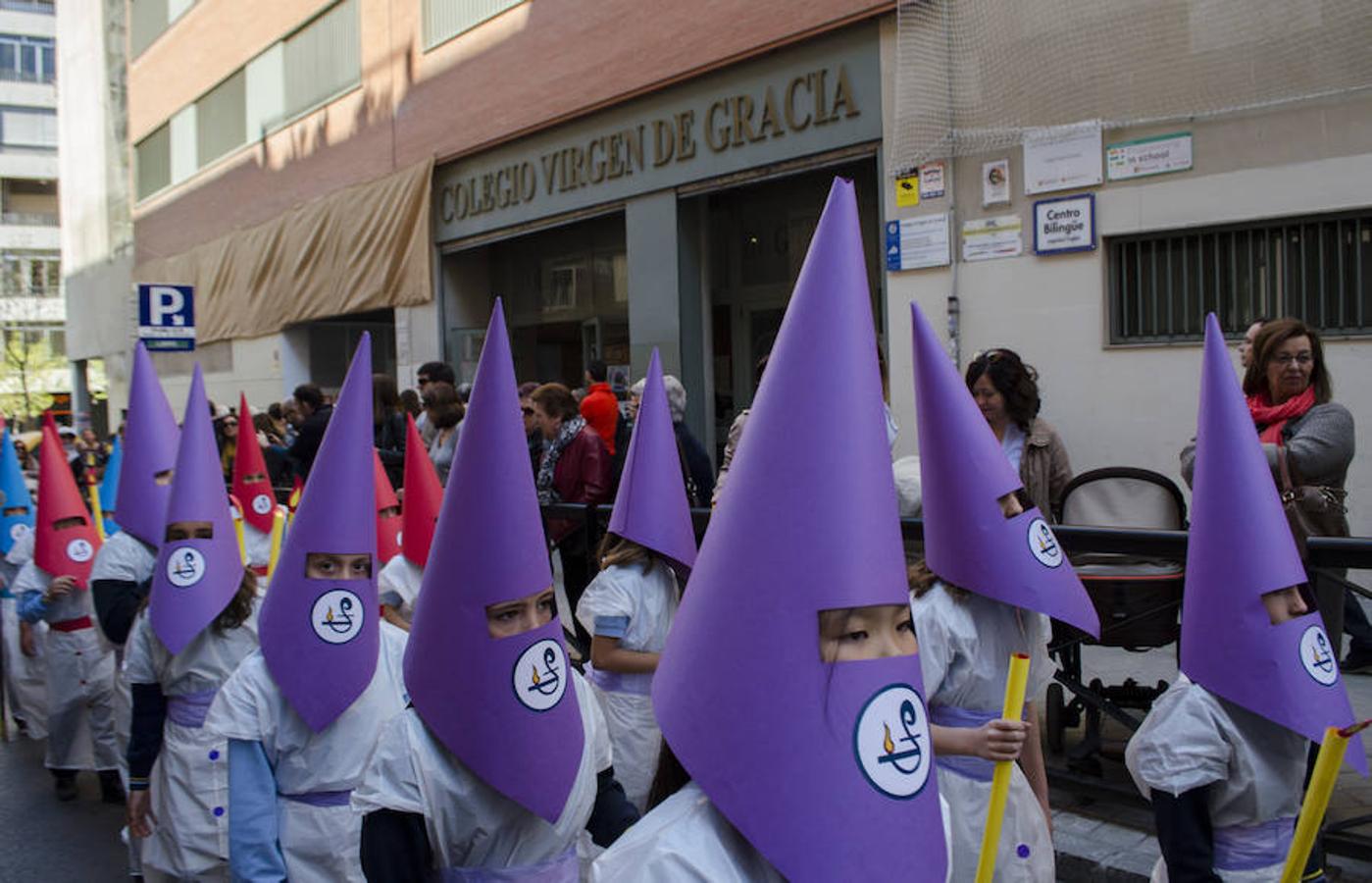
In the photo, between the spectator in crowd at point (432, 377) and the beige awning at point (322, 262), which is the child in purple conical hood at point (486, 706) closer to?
the spectator in crowd at point (432, 377)

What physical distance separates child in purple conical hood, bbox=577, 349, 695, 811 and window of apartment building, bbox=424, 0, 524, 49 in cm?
1148

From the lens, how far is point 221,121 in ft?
75.7

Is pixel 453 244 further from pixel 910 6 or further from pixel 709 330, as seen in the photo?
pixel 910 6

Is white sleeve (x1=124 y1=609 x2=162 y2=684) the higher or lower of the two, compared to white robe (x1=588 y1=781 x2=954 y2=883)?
lower

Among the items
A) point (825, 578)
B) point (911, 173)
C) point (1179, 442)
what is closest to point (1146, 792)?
point (825, 578)

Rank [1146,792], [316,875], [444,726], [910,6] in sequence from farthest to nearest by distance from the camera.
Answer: [910,6]
[316,875]
[1146,792]
[444,726]

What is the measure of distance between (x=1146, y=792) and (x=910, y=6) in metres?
7.98

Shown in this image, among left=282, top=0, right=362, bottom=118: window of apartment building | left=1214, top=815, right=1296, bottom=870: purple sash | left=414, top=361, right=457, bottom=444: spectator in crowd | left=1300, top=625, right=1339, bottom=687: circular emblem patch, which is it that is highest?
left=282, top=0, right=362, bottom=118: window of apartment building

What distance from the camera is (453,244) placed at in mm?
16250

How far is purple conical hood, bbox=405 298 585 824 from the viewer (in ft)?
8.38

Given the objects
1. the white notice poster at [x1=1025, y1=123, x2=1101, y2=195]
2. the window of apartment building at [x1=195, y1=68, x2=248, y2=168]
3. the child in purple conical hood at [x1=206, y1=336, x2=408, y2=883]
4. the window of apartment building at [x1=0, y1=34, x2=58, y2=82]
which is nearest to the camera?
the child in purple conical hood at [x1=206, y1=336, x2=408, y2=883]

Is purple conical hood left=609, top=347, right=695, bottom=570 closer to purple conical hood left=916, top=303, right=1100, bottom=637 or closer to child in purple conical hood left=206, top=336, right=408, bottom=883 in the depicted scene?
child in purple conical hood left=206, top=336, right=408, bottom=883

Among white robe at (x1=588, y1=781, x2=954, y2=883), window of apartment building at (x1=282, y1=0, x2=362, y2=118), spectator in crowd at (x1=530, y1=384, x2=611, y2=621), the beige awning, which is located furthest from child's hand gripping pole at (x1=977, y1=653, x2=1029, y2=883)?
window of apartment building at (x1=282, y1=0, x2=362, y2=118)

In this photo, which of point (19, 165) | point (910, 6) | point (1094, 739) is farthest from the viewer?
point (19, 165)
